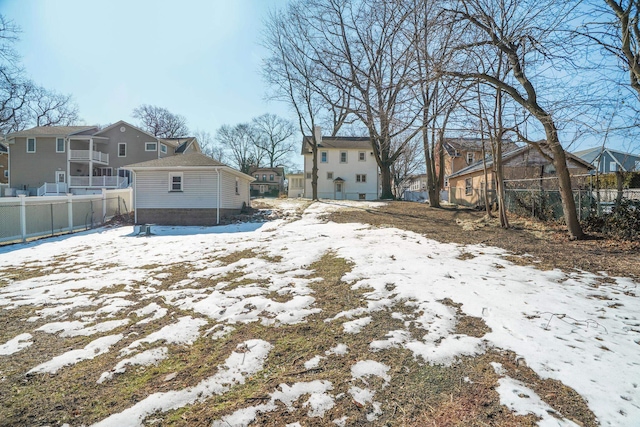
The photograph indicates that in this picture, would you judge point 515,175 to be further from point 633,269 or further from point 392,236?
point 633,269

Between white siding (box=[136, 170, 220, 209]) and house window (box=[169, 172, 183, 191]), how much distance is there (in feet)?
0.55

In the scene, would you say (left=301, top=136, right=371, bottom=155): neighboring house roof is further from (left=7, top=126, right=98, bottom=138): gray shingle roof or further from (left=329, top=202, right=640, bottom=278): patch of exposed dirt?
(left=7, top=126, right=98, bottom=138): gray shingle roof

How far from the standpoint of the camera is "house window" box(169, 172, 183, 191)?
15164mm

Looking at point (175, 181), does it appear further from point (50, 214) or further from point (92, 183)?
point (92, 183)

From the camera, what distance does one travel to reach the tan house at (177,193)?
1499 cm

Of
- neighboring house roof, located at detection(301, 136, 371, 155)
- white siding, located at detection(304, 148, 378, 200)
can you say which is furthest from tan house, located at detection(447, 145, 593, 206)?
neighboring house roof, located at detection(301, 136, 371, 155)

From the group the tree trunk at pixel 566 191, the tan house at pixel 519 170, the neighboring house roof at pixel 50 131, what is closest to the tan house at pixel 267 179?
the neighboring house roof at pixel 50 131

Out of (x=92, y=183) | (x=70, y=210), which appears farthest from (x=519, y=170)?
(x=92, y=183)

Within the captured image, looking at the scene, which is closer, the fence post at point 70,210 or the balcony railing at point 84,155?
the fence post at point 70,210

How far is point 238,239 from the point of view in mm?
10352

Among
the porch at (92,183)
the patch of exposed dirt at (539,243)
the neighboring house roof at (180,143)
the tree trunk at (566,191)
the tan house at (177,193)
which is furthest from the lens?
the neighboring house roof at (180,143)

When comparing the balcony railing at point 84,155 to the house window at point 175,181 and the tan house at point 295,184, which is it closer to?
the house window at point 175,181

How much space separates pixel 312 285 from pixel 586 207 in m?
9.14

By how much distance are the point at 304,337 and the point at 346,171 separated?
29.1 metres
